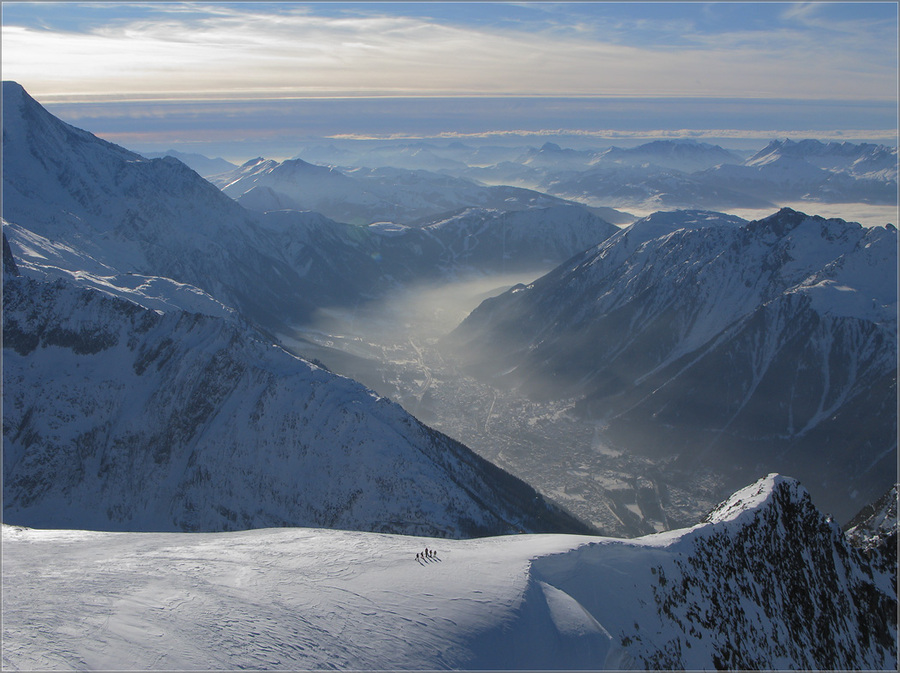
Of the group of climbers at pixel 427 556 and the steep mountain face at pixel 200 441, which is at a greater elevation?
the group of climbers at pixel 427 556

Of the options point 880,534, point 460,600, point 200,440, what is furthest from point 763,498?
point 200,440

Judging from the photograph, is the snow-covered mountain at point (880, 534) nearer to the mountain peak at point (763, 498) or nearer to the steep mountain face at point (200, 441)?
the mountain peak at point (763, 498)

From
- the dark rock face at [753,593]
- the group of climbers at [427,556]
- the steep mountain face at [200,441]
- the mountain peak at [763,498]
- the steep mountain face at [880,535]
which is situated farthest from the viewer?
the steep mountain face at [200,441]

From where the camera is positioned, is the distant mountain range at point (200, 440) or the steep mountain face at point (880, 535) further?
the distant mountain range at point (200, 440)

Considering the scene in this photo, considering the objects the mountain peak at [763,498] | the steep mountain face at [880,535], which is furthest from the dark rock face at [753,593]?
the steep mountain face at [880,535]

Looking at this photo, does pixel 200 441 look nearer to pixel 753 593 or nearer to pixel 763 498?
pixel 763 498

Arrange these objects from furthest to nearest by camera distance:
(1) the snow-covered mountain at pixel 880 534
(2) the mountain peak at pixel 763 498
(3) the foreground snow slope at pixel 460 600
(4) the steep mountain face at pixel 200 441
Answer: (4) the steep mountain face at pixel 200 441 → (1) the snow-covered mountain at pixel 880 534 → (2) the mountain peak at pixel 763 498 → (3) the foreground snow slope at pixel 460 600
